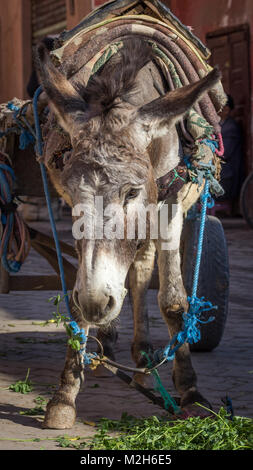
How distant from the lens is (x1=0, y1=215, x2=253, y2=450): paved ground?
400cm

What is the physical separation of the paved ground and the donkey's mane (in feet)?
5.10

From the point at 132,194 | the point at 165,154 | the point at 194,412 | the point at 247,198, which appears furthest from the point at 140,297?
the point at 247,198

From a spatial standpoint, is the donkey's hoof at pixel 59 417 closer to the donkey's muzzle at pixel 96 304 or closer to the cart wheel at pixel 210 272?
the donkey's muzzle at pixel 96 304

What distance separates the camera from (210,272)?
18.1 feet

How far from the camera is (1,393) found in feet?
14.8

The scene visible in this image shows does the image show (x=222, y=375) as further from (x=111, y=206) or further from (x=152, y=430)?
(x=111, y=206)

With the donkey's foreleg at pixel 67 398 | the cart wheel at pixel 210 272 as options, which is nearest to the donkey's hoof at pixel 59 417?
the donkey's foreleg at pixel 67 398

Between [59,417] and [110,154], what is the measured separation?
1.35 m

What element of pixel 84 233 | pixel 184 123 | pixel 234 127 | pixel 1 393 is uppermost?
pixel 234 127

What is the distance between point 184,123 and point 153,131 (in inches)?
23.8

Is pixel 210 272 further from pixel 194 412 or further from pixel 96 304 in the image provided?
pixel 96 304

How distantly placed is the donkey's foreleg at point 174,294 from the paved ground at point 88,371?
0.21m

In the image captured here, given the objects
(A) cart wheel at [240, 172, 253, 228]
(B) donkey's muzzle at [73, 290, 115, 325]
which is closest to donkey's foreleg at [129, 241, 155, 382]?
(B) donkey's muzzle at [73, 290, 115, 325]
